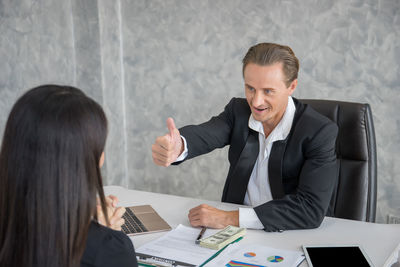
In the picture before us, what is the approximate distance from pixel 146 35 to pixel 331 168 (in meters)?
2.19

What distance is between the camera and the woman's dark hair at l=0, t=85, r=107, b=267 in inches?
37.0

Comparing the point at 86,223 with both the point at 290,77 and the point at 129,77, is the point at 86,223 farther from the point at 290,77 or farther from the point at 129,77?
the point at 129,77

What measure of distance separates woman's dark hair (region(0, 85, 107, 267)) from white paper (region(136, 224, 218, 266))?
435mm

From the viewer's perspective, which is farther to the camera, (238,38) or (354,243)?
(238,38)

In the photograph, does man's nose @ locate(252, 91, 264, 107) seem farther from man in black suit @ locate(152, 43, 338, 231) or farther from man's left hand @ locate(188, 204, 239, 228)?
man's left hand @ locate(188, 204, 239, 228)

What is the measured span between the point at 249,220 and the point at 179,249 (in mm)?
313

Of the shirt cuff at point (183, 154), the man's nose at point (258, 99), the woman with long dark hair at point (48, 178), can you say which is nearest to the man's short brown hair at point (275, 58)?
the man's nose at point (258, 99)

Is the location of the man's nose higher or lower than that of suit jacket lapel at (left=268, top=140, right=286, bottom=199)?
higher

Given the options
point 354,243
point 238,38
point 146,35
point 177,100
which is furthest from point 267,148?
point 146,35

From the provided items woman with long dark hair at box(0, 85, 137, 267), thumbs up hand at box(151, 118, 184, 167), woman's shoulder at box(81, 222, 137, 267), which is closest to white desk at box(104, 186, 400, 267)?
thumbs up hand at box(151, 118, 184, 167)

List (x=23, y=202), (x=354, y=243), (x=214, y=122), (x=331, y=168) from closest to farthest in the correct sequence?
(x=23, y=202) < (x=354, y=243) < (x=331, y=168) < (x=214, y=122)

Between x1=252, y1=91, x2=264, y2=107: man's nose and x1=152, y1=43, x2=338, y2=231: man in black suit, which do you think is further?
x1=252, y1=91, x2=264, y2=107: man's nose

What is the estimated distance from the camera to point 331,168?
5.88ft

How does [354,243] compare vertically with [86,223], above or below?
below
